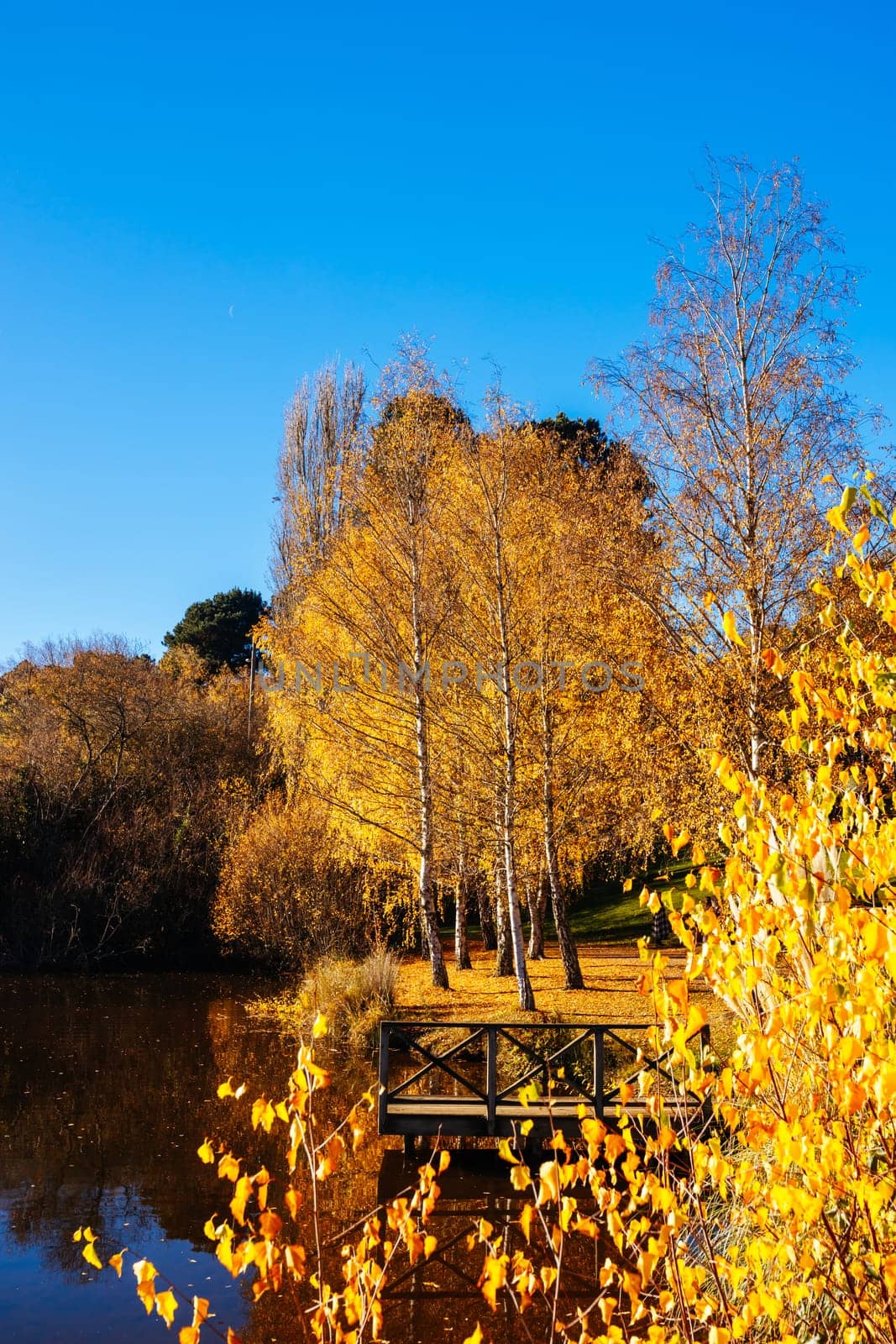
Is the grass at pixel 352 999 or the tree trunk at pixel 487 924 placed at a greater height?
the tree trunk at pixel 487 924

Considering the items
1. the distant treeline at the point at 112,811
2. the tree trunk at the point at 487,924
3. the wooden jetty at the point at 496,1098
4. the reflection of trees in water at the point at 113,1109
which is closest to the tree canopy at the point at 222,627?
the distant treeline at the point at 112,811

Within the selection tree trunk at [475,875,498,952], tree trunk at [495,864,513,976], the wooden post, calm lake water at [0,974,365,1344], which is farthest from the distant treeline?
the wooden post

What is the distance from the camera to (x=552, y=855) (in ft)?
48.2

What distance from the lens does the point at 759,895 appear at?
2.81 meters

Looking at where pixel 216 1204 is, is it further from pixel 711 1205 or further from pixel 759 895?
pixel 759 895

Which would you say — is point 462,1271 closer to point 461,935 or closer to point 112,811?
point 461,935

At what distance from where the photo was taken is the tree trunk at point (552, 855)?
14.6 meters

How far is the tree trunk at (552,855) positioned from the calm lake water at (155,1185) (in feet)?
11.6

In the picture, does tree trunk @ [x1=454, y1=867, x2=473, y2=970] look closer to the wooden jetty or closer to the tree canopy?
the wooden jetty

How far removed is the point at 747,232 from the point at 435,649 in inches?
301

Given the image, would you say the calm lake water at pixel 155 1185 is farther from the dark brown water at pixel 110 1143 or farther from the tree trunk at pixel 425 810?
the tree trunk at pixel 425 810

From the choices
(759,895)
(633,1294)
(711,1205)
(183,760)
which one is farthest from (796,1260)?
(183,760)

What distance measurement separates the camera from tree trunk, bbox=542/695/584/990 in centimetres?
1460

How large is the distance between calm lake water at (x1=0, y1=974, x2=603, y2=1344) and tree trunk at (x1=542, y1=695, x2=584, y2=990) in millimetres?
3543
